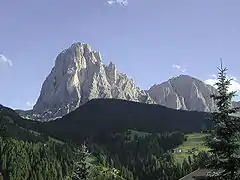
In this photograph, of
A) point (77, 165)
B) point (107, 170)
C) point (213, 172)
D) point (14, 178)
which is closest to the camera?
point (107, 170)

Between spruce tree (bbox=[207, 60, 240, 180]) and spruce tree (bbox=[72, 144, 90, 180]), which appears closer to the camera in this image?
spruce tree (bbox=[207, 60, 240, 180])

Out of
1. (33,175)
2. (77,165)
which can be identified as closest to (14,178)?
(33,175)

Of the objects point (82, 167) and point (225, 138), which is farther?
point (82, 167)

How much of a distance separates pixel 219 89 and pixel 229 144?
385 centimetres

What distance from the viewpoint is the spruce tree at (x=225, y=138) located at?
24.8 metres

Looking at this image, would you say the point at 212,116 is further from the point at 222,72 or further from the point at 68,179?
the point at 68,179

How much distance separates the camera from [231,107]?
25.8 meters

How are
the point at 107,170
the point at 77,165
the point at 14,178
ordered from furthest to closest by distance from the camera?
the point at 14,178
the point at 77,165
the point at 107,170

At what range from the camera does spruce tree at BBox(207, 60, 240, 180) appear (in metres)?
24.8

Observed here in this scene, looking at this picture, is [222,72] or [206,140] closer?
[206,140]

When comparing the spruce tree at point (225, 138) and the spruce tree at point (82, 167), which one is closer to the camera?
the spruce tree at point (225, 138)

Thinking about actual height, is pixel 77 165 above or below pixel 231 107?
below

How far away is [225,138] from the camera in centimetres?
2533

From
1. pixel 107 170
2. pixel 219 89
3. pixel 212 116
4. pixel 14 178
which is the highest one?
pixel 219 89
